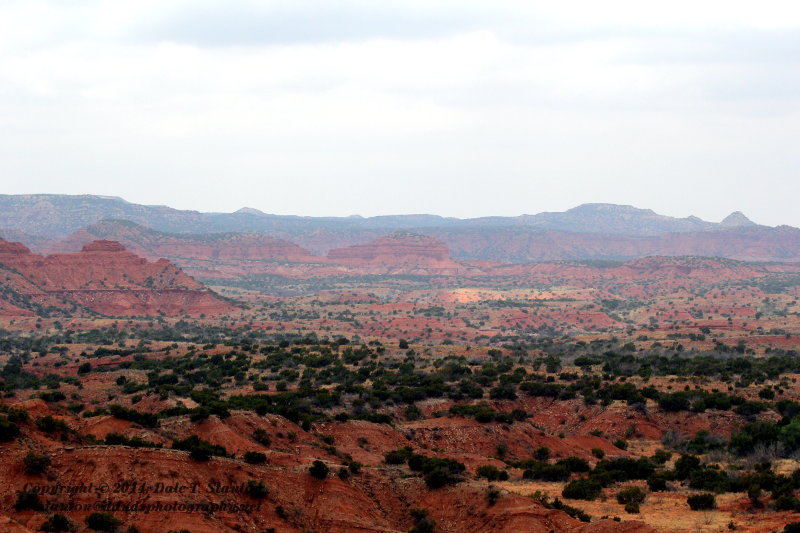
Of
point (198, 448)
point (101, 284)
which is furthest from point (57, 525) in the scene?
point (101, 284)

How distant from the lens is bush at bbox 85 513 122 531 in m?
25.1

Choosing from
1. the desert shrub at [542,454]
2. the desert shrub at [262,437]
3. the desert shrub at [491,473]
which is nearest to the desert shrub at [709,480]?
the desert shrub at [491,473]

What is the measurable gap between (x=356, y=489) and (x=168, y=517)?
8.06 metres

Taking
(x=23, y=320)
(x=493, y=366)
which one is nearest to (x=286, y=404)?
(x=493, y=366)

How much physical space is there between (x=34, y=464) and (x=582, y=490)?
22.0 m

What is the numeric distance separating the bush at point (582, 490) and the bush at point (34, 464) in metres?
20.9

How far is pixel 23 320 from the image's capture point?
423ft

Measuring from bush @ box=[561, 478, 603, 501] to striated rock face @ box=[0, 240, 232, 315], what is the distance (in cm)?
12782

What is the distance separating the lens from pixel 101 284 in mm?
160500

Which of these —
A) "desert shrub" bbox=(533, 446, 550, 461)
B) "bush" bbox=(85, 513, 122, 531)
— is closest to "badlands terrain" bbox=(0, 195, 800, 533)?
"bush" bbox=(85, 513, 122, 531)

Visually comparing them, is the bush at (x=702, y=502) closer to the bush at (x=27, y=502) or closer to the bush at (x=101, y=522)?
the bush at (x=101, y=522)

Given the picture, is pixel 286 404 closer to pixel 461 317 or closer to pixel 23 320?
pixel 23 320

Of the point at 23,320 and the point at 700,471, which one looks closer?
the point at 700,471

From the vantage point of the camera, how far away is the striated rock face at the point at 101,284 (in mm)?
149250
